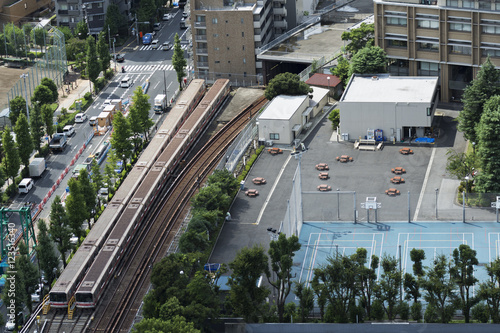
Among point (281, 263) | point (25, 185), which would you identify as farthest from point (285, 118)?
point (281, 263)

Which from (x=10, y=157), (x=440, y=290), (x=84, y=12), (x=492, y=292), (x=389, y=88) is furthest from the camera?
(x=84, y=12)

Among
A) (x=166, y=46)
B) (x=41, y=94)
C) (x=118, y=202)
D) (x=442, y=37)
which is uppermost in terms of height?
(x=442, y=37)

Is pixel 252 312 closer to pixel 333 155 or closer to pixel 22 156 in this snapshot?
pixel 333 155

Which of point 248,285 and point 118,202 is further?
point 118,202

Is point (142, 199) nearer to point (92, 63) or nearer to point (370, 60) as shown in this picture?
point (370, 60)

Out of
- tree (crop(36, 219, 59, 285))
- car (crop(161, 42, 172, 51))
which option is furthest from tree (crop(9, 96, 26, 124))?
tree (crop(36, 219, 59, 285))

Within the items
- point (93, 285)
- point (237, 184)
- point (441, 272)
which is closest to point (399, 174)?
point (237, 184)

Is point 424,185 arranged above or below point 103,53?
below
